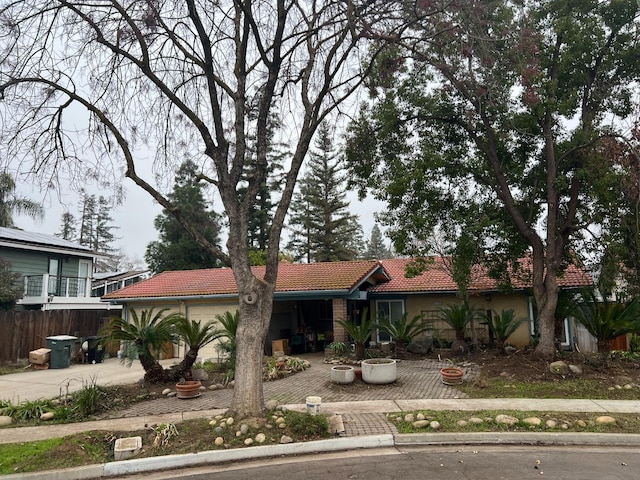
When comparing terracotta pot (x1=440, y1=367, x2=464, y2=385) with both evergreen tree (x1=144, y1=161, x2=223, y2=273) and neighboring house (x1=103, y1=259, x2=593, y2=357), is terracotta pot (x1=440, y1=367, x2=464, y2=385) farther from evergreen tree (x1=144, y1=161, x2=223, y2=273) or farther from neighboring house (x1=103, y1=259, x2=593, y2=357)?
evergreen tree (x1=144, y1=161, x2=223, y2=273)

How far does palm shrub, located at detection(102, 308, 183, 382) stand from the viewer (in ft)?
32.7

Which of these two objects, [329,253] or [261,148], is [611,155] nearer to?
[261,148]

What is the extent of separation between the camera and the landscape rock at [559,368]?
10.4 m

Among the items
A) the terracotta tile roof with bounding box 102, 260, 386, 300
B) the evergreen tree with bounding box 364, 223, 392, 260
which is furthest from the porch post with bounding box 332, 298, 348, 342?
the evergreen tree with bounding box 364, 223, 392, 260

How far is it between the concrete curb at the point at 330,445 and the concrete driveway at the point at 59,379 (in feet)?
14.0

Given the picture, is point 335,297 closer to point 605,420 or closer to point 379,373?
point 379,373

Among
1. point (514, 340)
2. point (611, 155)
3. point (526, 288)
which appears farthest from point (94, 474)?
point (514, 340)

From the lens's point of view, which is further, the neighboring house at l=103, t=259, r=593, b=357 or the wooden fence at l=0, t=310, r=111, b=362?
the neighboring house at l=103, t=259, r=593, b=357

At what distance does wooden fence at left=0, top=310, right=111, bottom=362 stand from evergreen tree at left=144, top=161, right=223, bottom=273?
13.4 m

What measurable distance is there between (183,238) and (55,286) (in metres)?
12.0

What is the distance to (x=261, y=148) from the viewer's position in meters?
8.35

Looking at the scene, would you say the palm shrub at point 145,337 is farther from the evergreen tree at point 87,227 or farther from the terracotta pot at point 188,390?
the evergreen tree at point 87,227

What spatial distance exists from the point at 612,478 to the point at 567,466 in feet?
1.70

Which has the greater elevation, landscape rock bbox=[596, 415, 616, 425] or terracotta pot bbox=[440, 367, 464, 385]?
terracotta pot bbox=[440, 367, 464, 385]
